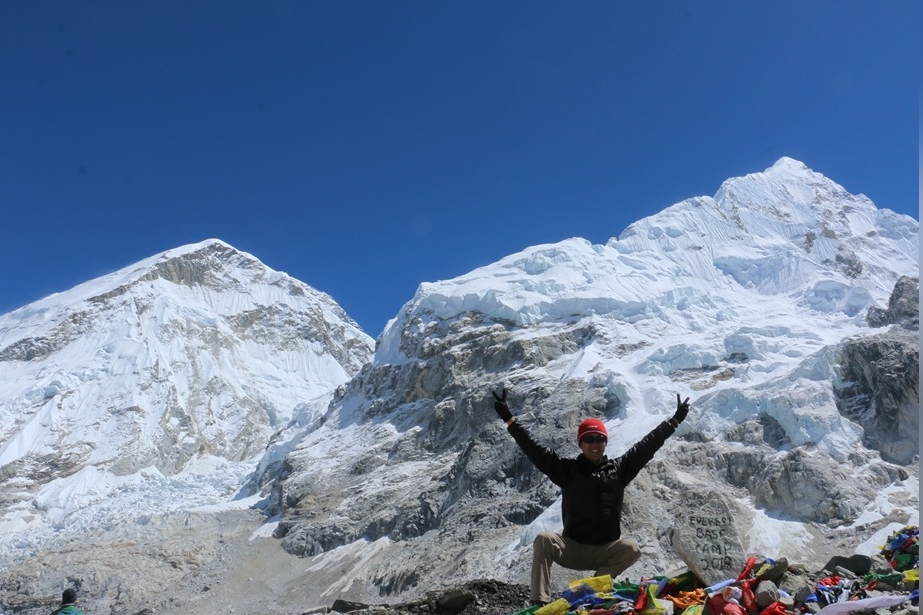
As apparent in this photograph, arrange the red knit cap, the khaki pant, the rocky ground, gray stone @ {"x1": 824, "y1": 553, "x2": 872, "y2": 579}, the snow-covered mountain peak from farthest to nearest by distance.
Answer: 1. the snow-covered mountain peak
2. the rocky ground
3. gray stone @ {"x1": 824, "y1": 553, "x2": 872, "y2": 579}
4. the khaki pant
5. the red knit cap

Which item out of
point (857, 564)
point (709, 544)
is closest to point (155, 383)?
point (709, 544)

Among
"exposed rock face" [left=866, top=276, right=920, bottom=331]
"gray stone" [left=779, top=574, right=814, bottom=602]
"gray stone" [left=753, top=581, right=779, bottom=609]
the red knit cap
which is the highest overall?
"exposed rock face" [left=866, top=276, right=920, bottom=331]

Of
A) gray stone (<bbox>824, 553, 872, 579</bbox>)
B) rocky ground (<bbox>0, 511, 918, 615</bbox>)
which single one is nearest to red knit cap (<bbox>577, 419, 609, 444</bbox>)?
gray stone (<bbox>824, 553, 872, 579</bbox>)

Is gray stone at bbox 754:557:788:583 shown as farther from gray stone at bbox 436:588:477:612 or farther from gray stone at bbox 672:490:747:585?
gray stone at bbox 436:588:477:612

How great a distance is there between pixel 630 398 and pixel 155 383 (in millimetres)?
100934

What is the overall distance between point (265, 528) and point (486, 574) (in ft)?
118

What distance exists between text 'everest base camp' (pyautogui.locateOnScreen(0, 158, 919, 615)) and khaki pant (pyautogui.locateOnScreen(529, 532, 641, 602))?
0.14 meters

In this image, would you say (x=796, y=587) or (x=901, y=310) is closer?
(x=796, y=587)

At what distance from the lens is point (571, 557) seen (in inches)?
276

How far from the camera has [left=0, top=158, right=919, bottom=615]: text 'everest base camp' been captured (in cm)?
3909

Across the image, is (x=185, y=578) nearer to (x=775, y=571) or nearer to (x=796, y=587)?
(x=775, y=571)

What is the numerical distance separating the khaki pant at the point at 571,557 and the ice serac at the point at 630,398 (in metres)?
27.8

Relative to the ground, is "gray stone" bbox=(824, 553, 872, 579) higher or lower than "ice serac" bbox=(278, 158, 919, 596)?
lower

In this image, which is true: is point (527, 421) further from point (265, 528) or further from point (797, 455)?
point (265, 528)
